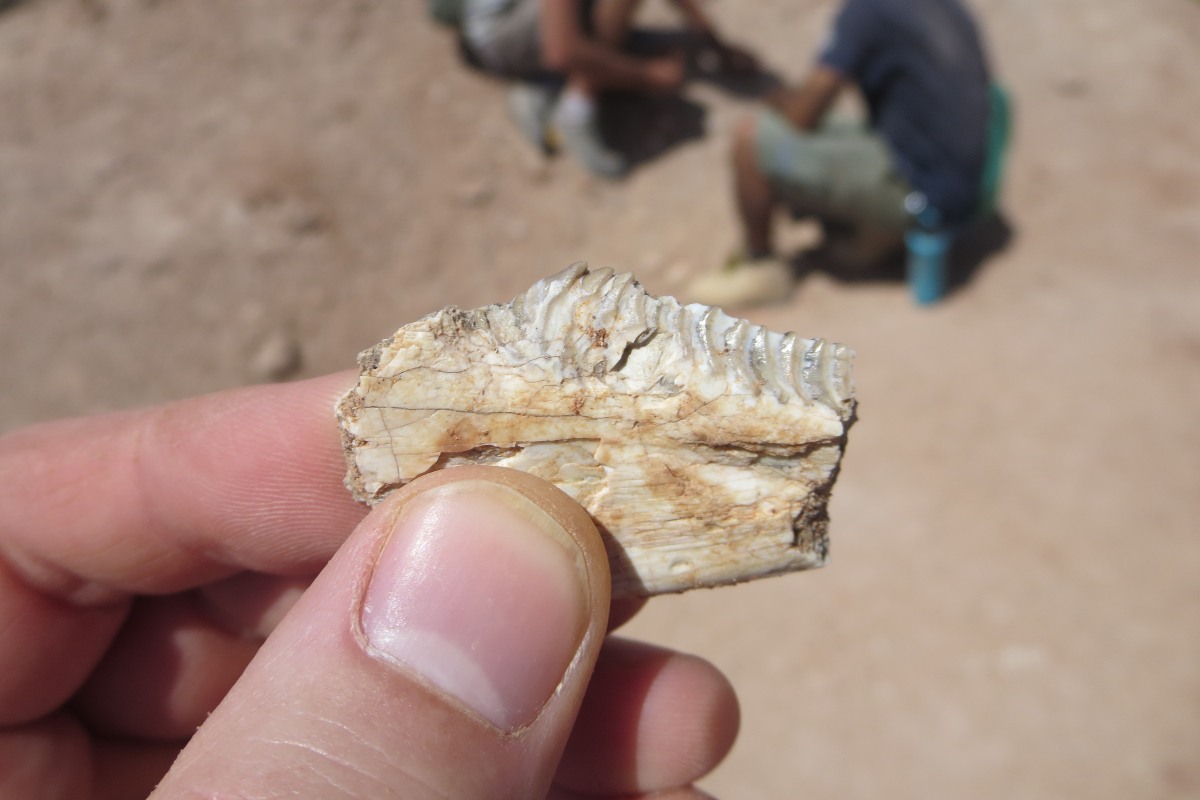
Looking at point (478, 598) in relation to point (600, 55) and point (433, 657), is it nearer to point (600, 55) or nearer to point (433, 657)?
point (433, 657)

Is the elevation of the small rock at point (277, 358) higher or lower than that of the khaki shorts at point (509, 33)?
lower

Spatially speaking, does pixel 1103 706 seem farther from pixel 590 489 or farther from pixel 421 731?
pixel 421 731

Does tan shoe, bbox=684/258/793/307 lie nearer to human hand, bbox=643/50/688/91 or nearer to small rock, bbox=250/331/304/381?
human hand, bbox=643/50/688/91

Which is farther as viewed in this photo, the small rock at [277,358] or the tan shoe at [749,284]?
the tan shoe at [749,284]

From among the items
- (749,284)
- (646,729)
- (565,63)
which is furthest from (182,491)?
(565,63)

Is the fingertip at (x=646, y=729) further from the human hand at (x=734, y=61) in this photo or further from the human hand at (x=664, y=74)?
the human hand at (x=734, y=61)

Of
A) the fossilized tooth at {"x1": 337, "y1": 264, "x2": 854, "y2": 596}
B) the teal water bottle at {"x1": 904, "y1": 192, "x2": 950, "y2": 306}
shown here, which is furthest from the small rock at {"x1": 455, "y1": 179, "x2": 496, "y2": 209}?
the fossilized tooth at {"x1": 337, "y1": 264, "x2": 854, "y2": 596}

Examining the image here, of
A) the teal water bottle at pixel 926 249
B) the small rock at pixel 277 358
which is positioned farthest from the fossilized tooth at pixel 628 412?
the teal water bottle at pixel 926 249
